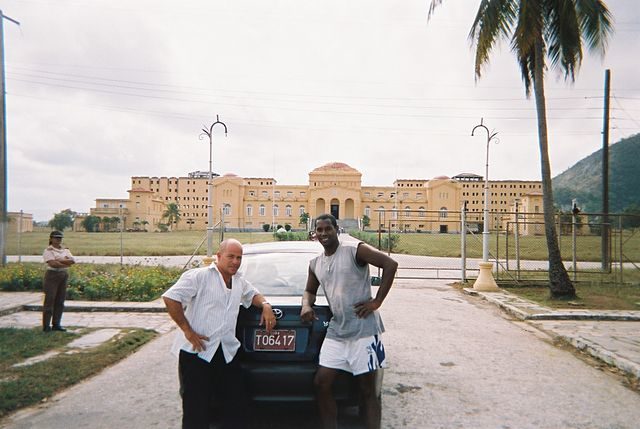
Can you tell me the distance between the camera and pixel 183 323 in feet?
9.32

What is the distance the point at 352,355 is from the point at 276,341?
61cm

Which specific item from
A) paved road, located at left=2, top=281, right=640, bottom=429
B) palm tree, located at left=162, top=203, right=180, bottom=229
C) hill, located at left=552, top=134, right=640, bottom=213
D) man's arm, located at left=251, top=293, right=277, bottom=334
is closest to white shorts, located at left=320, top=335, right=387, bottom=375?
man's arm, located at left=251, top=293, right=277, bottom=334

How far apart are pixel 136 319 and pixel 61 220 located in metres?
50.8

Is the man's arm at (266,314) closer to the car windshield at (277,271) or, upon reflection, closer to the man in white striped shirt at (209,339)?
the man in white striped shirt at (209,339)

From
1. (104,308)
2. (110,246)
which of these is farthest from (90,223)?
(104,308)

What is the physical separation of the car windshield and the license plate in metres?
0.56

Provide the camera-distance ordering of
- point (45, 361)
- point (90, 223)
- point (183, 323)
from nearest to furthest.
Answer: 1. point (183, 323)
2. point (45, 361)
3. point (90, 223)

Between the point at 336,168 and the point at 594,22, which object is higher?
the point at 336,168

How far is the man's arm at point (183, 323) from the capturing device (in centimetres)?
281

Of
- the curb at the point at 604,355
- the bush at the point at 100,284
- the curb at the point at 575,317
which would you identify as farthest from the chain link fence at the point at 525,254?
the bush at the point at 100,284

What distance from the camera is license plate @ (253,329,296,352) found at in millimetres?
3279

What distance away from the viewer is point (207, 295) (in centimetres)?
296

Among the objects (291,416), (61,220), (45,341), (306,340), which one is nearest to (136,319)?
(45,341)

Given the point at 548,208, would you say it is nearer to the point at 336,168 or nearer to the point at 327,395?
the point at 327,395
